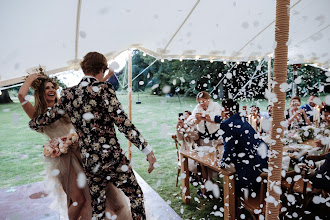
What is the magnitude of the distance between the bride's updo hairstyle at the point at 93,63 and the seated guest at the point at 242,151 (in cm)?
144

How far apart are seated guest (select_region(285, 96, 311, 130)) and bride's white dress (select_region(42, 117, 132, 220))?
10.8 feet

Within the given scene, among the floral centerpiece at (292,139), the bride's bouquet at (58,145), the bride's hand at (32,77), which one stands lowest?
the floral centerpiece at (292,139)

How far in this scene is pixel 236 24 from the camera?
12.0ft

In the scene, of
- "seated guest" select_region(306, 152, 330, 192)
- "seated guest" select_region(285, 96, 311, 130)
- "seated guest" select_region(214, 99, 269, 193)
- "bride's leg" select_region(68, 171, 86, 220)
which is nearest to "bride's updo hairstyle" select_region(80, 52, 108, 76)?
"bride's leg" select_region(68, 171, 86, 220)

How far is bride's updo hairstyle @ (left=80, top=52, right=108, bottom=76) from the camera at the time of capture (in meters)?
1.83

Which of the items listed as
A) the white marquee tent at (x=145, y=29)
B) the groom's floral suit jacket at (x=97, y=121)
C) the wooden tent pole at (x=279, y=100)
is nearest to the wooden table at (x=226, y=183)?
the white marquee tent at (x=145, y=29)

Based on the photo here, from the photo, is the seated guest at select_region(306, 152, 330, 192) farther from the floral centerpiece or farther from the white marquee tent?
the floral centerpiece

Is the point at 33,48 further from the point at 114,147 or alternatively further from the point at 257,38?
the point at 257,38

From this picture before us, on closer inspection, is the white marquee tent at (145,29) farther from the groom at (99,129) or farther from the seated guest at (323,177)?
the groom at (99,129)

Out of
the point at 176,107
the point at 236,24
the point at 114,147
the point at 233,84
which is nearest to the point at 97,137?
the point at 114,147

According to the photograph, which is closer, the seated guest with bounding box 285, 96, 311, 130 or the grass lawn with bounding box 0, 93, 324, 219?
the grass lawn with bounding box 0, 93, 324, 219

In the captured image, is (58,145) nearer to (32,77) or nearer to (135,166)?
(32,77)

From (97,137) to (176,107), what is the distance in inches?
612

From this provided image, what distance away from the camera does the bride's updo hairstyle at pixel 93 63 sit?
1.83 metres
